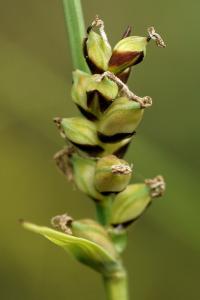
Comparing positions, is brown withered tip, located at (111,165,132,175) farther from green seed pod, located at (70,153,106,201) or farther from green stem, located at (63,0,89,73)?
green stem, located at (63,0,89,73)

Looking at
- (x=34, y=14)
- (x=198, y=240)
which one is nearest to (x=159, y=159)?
(x=198, y=240)

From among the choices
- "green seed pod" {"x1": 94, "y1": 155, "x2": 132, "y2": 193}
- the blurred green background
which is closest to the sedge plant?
"green seed pod" {"x1": 94, "y1": 155, "x2": 132, "y2": 193}

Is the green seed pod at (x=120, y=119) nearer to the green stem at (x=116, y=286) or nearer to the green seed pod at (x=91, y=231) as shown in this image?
the green seed pod at (x=91, y=231)

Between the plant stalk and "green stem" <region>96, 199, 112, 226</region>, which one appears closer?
the plant stalk

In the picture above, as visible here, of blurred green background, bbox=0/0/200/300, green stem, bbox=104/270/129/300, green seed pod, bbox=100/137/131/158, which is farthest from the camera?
blurred green background, bbox=0/0/200/300

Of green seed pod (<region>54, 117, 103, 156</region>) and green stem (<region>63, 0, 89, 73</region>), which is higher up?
green stem (<region>63, 0, 89, 73</region>)

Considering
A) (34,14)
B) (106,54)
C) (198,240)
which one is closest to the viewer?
(106,54)

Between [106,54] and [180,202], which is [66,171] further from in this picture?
[180,202]
